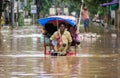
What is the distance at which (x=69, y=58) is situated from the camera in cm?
1574

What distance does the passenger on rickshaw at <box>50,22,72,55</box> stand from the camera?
16859 mm

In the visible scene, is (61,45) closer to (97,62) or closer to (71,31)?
(71,31)

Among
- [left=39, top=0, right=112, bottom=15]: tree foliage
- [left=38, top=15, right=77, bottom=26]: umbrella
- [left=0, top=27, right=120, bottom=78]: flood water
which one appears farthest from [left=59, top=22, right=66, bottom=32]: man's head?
[left=39, top=0, right=112, bottom=15]: tree foliage

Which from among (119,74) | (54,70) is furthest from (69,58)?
(119,74)

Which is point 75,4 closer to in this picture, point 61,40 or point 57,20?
point 57,20

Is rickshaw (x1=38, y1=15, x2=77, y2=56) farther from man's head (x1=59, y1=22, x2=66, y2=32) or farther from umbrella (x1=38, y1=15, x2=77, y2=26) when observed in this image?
man's head (x1=59, y1=22, x2=66, y2=32)

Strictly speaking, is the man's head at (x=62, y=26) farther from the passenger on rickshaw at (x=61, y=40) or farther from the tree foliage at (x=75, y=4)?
the tree foliage at (x=75, y=4)

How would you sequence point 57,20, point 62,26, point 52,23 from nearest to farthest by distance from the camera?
point 62,26, point 57,20, point 52,23

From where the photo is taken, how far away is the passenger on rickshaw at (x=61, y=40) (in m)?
16.9

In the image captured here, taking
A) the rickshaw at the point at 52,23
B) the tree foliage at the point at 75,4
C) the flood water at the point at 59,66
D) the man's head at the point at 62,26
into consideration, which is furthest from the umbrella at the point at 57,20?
the tree foliage at the point at 75,4

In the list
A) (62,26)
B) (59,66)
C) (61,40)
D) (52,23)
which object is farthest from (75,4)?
(59,66)

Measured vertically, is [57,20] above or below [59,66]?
above

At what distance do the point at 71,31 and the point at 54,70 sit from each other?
5.23 meters

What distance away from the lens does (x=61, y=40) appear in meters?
16.9
